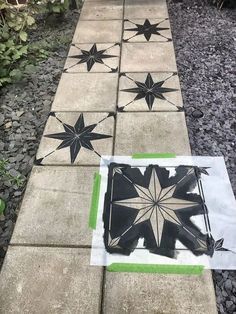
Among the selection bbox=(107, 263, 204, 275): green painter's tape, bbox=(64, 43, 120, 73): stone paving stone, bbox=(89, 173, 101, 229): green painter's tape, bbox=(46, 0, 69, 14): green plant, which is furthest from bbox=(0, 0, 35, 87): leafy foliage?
bbox=(107, 263, 204, 275): green painter's tape

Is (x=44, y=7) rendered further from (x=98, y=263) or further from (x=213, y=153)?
(x=98, y=263)

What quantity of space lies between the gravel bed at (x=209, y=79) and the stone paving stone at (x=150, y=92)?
0.29ft

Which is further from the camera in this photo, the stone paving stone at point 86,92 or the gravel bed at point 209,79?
the stone paving stone at point 86,92

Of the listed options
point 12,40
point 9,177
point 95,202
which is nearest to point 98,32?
point 12,40

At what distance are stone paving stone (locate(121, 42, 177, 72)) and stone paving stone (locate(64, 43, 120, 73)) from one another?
9 cm

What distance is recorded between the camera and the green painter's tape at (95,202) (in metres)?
1.80

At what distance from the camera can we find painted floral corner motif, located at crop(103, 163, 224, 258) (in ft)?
5.58

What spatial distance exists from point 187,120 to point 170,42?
118 cm

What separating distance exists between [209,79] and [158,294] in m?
1.88

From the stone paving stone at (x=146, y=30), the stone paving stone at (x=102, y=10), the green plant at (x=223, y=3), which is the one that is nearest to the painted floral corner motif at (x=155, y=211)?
the stone paving stone at (x=146, y=30)

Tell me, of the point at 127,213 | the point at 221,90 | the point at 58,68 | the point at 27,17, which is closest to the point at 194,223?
the point at 127,213

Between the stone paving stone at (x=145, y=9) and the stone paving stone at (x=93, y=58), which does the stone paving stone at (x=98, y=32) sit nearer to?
the stone paving stone at (x=93, y=58)

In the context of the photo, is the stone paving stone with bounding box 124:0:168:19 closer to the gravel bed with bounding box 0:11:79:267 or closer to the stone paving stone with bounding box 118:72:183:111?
the gravel bed with bounding box 0:11:79:267

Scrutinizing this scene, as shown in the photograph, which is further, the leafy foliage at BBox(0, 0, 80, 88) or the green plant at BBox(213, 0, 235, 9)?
the green plant at BBox(213, 0, 235, 9)
